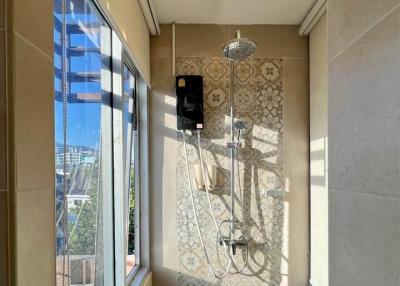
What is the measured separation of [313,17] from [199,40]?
795mm

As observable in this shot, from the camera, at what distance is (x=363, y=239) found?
0.51 meters

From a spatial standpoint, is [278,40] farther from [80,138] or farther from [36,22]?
[36,22]

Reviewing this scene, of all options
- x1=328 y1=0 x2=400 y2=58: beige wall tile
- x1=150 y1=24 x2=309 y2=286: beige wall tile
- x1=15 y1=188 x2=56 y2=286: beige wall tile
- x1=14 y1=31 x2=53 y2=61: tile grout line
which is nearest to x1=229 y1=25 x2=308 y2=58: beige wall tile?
x1=150 y1=24 x2=309 y2=286: beige wall tile

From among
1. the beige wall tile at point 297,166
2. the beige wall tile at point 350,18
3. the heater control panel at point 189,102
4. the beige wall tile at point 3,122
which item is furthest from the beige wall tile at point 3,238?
the beige wall tile at point 297,166

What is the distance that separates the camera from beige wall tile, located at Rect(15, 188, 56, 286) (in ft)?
1.77

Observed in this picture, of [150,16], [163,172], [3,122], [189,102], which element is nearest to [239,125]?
[189,102]

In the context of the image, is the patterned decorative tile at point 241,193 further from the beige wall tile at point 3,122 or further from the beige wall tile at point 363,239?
the beige wall tile at point 3,122

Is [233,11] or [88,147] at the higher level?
[233,11]

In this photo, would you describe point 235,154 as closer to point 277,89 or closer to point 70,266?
point 277,89

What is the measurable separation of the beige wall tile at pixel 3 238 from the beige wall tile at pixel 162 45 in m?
2.10

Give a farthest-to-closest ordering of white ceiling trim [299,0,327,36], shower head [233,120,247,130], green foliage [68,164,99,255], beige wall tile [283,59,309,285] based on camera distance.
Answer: beige wall tile [283,59,309,285], shower head [233,120,247,130], white ceiling trim [299,0,327,36], green foliage [68,164,99,255]

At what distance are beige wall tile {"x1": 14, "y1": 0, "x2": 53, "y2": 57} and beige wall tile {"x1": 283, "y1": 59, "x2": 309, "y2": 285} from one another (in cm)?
201

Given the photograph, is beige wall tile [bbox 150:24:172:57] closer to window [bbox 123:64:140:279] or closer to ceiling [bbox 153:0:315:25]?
ceiling [bbox 153:0:315:25]

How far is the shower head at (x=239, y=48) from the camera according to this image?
77.0 inches
